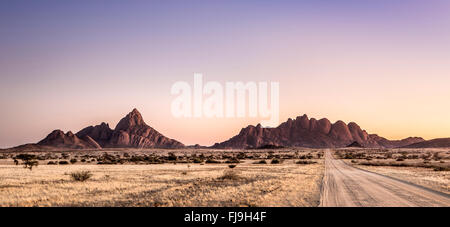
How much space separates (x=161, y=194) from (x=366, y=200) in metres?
10.8

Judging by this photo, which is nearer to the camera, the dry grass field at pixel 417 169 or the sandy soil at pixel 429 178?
the sandy soil at pixel 429 178

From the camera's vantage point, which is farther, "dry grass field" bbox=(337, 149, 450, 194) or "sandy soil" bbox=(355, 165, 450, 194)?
"dry grass field" bbox=(337, 149, 450, 194)

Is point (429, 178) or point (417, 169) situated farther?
point (417, 169)

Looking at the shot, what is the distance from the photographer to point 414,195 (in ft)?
54.8

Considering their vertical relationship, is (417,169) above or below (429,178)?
below

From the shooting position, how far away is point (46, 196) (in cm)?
1770

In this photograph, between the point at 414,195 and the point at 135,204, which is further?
the point at 414,195
